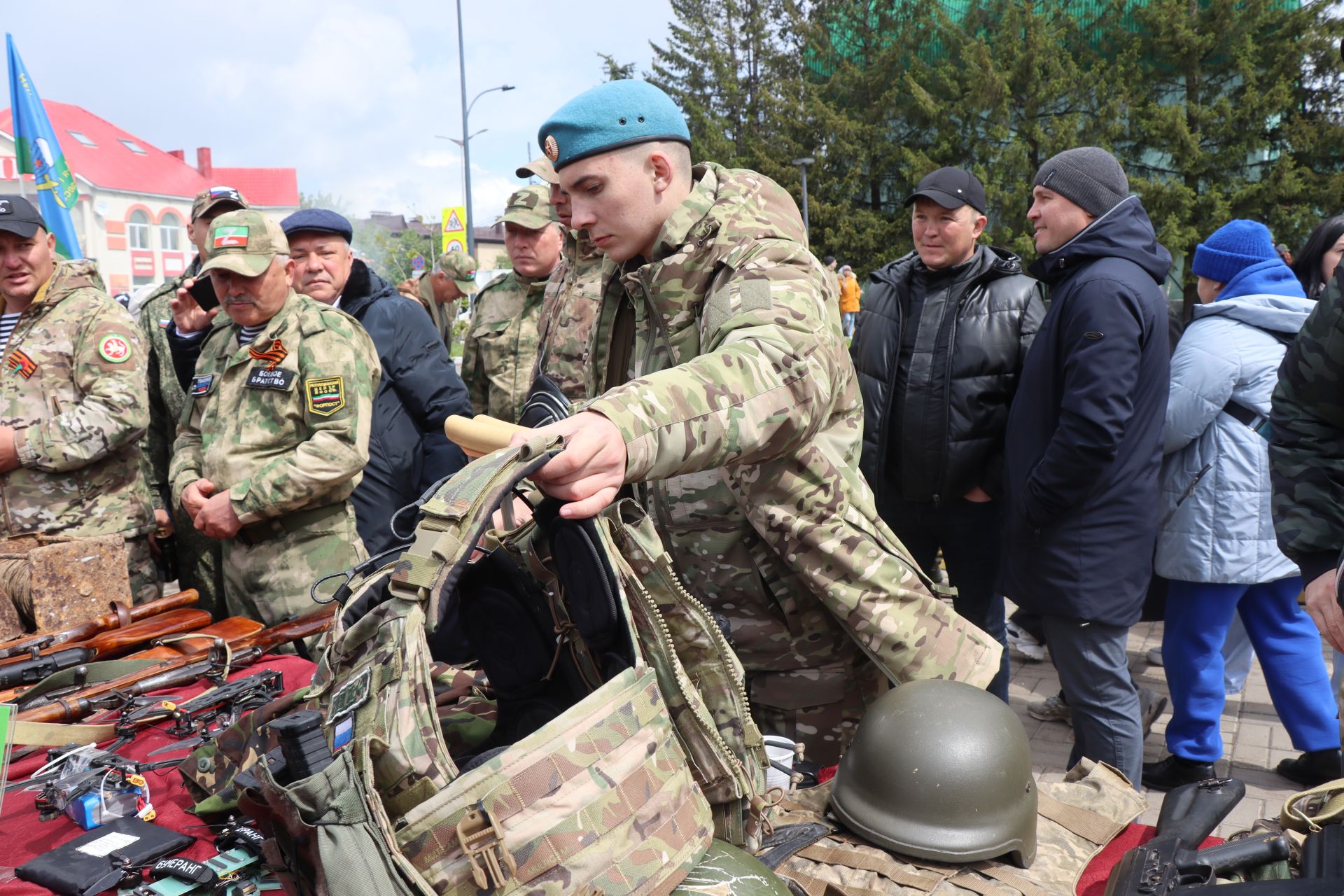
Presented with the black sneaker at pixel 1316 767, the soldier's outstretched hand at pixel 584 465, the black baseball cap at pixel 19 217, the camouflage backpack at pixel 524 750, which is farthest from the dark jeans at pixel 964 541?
the black baseball cap at pixel 19 217

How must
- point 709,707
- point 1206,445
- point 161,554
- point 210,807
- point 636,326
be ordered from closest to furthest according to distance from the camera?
point 709,707 → point 210,807 → point 636,326 → point 1206,445 → point 161,554

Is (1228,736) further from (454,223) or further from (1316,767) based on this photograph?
(454,223)

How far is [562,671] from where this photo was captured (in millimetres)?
1463

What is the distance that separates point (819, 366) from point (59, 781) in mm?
1551

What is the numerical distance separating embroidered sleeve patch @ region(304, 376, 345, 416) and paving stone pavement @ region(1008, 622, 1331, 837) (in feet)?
8.34

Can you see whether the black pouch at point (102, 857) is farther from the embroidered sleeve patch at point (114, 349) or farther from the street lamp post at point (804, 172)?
the street lamp post at point (804, 172)

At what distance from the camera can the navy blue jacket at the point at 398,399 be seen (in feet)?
13.5

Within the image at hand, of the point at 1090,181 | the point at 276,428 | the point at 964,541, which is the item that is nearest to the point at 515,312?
the point at 276,428

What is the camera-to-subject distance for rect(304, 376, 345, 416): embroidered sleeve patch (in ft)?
10.2

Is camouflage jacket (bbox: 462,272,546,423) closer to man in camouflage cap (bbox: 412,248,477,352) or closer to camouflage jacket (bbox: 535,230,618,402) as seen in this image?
Result: camouflage jacket (bbox: 535,230,618,402)

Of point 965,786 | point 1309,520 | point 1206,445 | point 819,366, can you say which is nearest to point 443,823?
point 819,366

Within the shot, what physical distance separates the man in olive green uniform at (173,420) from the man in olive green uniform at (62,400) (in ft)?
1.40

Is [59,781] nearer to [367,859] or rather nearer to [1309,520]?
[367,859]

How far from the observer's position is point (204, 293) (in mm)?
4094
